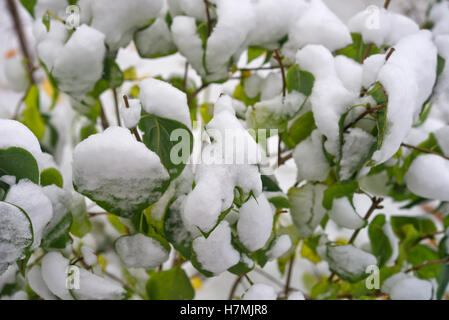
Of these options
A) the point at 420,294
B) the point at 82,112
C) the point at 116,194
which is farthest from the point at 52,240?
the point at 420,294

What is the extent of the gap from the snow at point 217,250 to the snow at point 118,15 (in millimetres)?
184

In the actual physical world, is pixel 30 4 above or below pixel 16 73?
above

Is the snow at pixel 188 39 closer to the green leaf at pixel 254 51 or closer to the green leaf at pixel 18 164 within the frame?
the green leaf at pixel 254 51

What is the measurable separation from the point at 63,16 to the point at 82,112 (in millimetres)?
123

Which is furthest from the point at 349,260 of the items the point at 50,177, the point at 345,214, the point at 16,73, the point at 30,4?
the point at 16,73

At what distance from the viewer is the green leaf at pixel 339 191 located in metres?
0.33

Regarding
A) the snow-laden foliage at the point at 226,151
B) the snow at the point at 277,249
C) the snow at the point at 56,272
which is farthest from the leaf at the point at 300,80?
the snow at the point at 56,272

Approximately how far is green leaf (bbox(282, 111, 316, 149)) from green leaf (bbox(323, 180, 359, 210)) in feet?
0.17

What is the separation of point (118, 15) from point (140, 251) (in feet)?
0.63

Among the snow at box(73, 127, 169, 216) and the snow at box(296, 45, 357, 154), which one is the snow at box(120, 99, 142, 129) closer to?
the snow at box(73, 127, 169, 216)

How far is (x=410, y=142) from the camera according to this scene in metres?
0.41

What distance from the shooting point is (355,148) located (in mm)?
309

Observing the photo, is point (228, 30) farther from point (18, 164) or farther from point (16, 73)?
point (16, 73)
